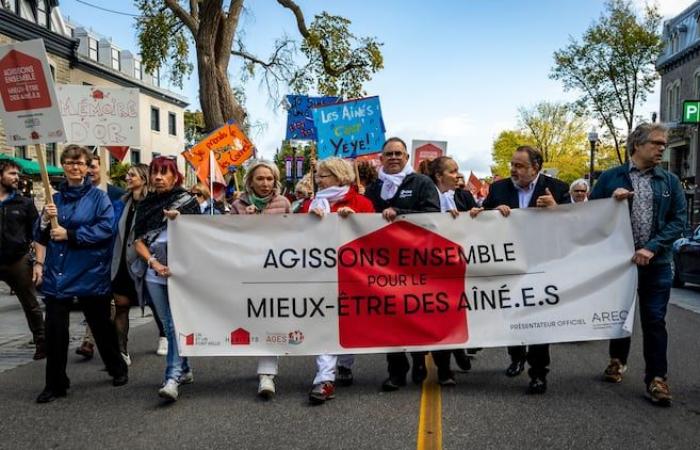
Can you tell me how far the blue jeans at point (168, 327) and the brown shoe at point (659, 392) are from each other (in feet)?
11.2

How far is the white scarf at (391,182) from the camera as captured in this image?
19.8ft

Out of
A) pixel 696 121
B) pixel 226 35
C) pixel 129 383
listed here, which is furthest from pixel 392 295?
pixel 696 121

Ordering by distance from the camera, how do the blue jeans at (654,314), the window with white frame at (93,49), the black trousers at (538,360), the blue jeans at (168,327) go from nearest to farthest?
the blue jeans at (654,314) → the blue jeans at (168,327) → the black trousers at (538,360) → the window with white frame at (93,49)

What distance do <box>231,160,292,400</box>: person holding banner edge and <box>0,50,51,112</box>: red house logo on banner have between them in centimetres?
174

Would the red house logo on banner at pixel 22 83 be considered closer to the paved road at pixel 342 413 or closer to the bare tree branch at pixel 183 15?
the paved road at pixel 342 413

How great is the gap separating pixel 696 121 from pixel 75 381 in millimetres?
17791

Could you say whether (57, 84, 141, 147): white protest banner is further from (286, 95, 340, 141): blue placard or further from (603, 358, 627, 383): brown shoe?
(603, 358, 627, 383): brown shoe

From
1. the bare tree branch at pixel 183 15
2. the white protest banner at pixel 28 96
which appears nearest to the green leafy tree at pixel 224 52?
the bare tree branch at pixel 183 15

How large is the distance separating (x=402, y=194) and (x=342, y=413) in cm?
182

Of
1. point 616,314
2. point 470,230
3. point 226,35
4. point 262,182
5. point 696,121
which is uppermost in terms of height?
point 226,35

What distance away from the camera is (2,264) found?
759cm

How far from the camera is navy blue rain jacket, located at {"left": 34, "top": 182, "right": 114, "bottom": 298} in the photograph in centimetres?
567

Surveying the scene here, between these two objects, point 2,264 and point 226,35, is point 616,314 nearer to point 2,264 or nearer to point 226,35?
point 2,264

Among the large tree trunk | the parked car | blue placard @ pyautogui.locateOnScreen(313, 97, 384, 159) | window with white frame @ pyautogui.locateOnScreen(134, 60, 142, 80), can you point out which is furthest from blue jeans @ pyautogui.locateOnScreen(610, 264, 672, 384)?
window with white frame @ pyautogui.locateOnScreen(134, 60, 142, 80)
